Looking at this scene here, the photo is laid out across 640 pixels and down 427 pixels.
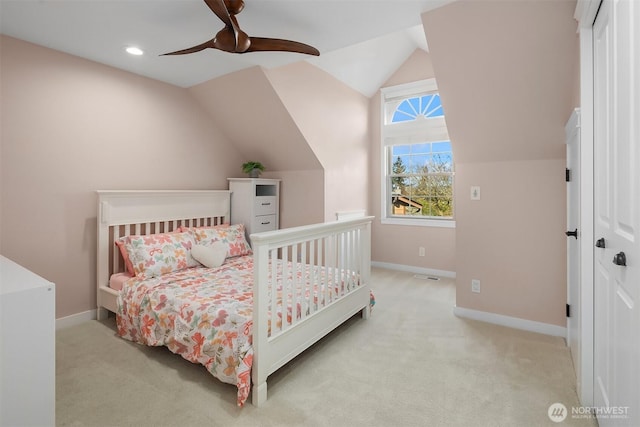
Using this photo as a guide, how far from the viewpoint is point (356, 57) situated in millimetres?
3932

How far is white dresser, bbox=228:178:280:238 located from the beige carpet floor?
5.63ft

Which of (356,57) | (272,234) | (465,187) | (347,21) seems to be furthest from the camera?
(356,57)

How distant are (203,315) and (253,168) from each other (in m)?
2.30

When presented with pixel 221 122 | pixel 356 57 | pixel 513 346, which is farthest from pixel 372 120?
pixel 513 346

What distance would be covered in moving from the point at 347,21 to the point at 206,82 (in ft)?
6.07

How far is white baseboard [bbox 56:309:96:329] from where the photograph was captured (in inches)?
109

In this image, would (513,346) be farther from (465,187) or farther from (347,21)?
(347,21)

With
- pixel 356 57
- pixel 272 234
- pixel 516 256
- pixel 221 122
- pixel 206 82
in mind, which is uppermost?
pixel 356 57

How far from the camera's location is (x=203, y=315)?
201cm

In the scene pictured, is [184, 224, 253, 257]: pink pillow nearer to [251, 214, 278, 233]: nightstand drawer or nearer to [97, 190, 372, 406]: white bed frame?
[251, 214, 278, 233]: nightstand drawer

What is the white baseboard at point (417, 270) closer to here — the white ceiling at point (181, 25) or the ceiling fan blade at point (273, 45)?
the white ceiling at point (181, 25)

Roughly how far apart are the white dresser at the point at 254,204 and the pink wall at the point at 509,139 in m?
2.20

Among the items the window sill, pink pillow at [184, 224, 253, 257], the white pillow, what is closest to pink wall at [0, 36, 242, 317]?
pink pillow at [184, 224, 253, 257]

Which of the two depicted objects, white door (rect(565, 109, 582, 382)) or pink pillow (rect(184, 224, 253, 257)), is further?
pink pillow (rect(184, 224, 253, 257))
